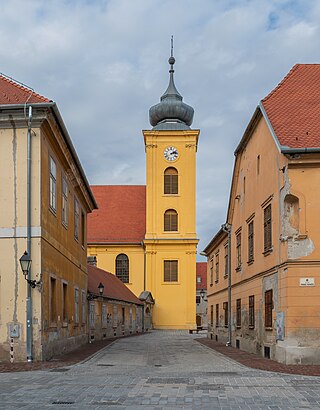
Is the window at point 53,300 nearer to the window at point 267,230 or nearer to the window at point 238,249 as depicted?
the window at point 267,230

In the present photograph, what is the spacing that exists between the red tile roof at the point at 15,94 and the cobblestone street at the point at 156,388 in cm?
763

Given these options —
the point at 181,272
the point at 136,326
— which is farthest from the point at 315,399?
the point at 181,272

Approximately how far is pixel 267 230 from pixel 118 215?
43364mm

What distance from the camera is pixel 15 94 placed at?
18.1 meters

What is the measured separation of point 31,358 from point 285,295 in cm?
734

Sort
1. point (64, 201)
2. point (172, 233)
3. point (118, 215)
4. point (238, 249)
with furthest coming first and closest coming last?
1. point (118, 215)
2. point (172, 233)
3. point (238, 249)
4. point (64, 201)

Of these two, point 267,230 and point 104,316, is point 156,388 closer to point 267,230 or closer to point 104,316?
point 267,230

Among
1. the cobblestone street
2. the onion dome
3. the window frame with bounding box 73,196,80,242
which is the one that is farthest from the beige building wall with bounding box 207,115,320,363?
the onion dome

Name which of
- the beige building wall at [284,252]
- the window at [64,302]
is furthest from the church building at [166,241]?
the window at [64,302]

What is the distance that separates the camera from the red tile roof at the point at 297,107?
17377 millimetres

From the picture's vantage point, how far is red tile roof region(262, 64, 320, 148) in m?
17.4

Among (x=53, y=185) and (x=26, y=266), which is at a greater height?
(x=53, y=185)

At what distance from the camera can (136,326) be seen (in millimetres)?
50000

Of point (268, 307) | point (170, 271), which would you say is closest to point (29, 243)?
point (268, 307)
